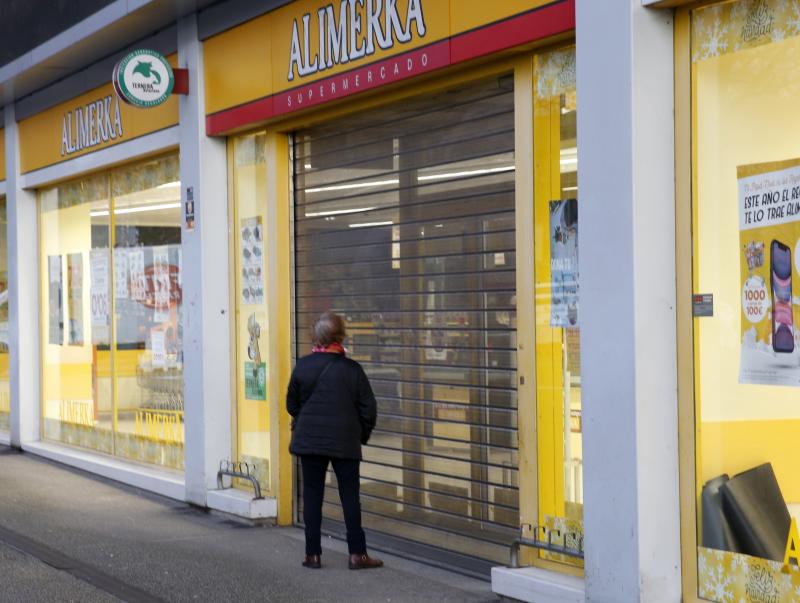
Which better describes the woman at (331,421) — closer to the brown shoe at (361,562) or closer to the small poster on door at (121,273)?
the brown shoe at (361,562)

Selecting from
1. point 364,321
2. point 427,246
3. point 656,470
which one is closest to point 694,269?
point 656,470

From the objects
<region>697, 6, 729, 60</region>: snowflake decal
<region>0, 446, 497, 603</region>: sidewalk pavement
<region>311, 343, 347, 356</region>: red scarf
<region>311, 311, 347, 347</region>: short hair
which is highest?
<region>697, 6, 729, 60</region>: snowflake decal

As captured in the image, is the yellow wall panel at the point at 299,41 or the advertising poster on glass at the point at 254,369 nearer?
the yellow wall panel at the point at 299,41

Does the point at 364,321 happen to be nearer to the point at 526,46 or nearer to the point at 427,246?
the point at 427,246

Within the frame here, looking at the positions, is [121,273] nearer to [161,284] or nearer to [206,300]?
[161,284]

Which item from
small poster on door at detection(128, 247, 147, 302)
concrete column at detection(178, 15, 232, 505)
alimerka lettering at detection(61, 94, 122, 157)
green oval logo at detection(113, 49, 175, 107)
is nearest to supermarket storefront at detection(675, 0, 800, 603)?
concrete column at detection(178, 15, 232, 505)

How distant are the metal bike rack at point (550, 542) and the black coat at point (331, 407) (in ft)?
3.91

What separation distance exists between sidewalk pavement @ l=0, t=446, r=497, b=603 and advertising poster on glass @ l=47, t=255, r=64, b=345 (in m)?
3.77

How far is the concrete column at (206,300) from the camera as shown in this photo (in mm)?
10609

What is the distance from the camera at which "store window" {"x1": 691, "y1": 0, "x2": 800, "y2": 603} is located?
5.77 m

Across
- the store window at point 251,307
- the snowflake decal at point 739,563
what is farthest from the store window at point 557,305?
the store window at point 251,307

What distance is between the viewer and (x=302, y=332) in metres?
9.85

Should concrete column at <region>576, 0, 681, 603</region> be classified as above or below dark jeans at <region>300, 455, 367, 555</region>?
above

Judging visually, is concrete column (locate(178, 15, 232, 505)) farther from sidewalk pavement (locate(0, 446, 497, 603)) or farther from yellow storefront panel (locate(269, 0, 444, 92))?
yellow storefront panel (locate(269, 0, 444, 92))
